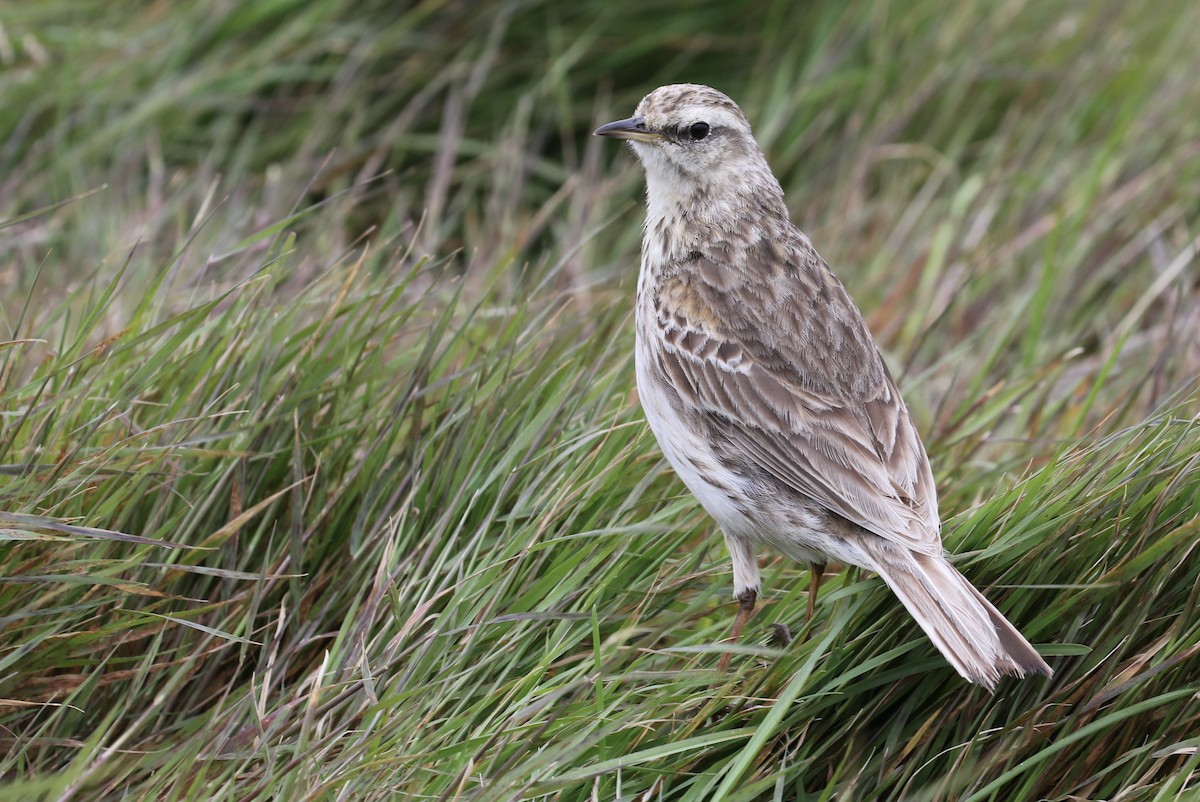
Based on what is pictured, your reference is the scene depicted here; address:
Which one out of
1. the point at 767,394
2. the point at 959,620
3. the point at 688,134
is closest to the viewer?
the point at 959,620

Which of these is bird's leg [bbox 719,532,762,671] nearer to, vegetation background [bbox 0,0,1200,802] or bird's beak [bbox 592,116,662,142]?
vegetation background [bbox 0,0,1200,802]

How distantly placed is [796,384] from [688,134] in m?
1.00

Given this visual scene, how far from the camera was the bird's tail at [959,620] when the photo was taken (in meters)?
3.24

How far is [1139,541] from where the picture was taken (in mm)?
3508

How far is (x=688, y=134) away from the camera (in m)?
4.72

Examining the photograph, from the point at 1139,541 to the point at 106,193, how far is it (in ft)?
15.4

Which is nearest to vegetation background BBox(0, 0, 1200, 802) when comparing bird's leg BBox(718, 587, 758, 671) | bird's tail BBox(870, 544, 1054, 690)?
bird's leg BBox(718, 587, 758, 671)

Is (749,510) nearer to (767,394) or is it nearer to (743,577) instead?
(743,577)

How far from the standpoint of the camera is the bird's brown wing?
12.8 feet

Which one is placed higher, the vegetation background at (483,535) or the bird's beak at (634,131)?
the bird's beak at (634,131)

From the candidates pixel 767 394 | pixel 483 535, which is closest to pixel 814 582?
pixel 767 394

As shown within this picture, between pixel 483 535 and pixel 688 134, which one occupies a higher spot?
pixel 688 134

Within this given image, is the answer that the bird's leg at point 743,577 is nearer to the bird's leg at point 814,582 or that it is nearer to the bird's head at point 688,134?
the bird's leg at point 814,582

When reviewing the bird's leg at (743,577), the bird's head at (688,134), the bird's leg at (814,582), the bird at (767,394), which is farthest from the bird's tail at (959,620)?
the bird's head at (688,134)
